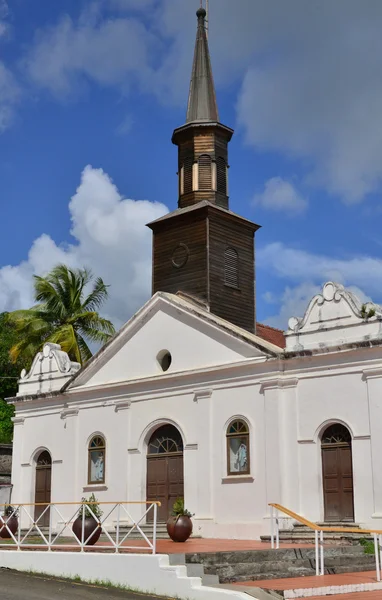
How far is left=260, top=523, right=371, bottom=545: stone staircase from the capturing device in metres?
17.6

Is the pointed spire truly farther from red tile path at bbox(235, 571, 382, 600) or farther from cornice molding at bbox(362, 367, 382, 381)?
red tile path at bbox(235, 571, 382, 600)

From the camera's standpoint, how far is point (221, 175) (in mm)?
26031

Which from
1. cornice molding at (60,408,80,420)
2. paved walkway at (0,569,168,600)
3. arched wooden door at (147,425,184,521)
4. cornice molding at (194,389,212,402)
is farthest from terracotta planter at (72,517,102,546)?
cornice molding at (60,408,80,420)

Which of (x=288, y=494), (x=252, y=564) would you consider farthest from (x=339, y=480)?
(x=252, y=564)

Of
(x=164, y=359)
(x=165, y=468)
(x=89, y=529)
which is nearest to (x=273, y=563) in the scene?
(x=89, y=529)

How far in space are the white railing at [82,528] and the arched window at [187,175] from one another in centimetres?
1006

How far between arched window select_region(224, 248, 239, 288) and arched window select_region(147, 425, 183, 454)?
16.2 ft

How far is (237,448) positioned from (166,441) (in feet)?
8.59

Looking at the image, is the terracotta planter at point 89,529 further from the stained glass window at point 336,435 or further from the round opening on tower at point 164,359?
the round opening on tower at point 164,359

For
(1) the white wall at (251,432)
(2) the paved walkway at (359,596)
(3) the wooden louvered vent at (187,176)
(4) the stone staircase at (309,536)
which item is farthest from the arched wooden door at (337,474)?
(3) the wooden louvered vent at (187,176)

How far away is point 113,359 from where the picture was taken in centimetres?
2445

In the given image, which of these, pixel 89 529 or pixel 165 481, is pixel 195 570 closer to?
pixel 89 529

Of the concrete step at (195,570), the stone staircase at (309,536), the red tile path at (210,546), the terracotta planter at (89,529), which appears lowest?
the concrete step at (195,570)

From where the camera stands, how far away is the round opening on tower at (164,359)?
23.1 meters
